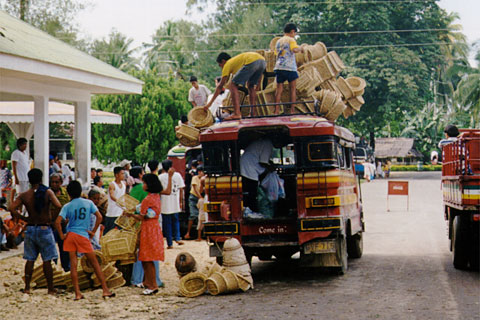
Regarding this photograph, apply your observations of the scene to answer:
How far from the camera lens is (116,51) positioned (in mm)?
64625

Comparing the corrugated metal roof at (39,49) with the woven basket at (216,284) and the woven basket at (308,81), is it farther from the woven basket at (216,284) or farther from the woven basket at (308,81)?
the woven basket at (216,284)

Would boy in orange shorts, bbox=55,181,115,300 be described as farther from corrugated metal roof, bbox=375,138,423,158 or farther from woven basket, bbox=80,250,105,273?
corrugated metal roof, bbox=375,138,423,158

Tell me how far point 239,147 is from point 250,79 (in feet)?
4.06

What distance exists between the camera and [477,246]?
36.4 ft

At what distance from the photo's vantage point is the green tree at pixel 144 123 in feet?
131

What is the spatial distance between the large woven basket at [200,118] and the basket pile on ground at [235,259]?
2707 mm

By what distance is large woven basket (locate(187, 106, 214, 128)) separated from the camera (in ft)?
39.3

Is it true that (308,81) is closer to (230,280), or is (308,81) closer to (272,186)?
(272,186)

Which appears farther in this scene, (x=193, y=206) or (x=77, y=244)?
(x=193, y=206)

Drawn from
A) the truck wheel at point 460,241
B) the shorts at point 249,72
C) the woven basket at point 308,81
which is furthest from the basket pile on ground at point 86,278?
the truck wheel at point 460,241

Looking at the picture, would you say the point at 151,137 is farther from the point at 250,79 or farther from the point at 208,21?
the point at 250,79

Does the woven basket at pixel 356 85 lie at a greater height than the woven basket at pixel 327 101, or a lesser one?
greater

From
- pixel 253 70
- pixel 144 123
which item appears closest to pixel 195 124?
pixel 253 70

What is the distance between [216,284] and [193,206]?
7.29 metres
